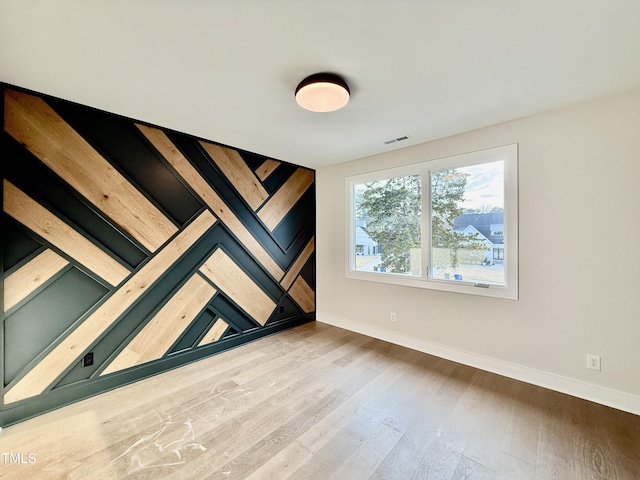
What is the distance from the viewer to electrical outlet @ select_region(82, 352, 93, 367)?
7.57 ft

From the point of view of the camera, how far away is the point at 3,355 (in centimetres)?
197

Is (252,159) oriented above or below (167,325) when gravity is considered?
above

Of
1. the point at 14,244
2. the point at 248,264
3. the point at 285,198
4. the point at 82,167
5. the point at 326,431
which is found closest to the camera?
the point at 326,431

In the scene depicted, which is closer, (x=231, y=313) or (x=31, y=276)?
(x=31, y=276)

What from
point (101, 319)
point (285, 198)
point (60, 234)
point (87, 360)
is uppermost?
point (285, 198)

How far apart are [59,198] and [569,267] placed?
4.54 m

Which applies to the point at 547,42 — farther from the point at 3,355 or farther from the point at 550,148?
the point at 3,355

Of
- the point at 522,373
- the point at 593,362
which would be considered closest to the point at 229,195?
the point at 522,373

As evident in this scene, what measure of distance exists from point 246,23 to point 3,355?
116 inches

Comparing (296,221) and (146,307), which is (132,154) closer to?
(146,307)

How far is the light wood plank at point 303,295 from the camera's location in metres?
4.20

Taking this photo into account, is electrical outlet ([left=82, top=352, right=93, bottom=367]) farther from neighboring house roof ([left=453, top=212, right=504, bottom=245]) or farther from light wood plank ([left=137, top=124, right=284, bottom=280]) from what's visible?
neighboring house roof ([left=453, top=212, right=504, bottom=245])

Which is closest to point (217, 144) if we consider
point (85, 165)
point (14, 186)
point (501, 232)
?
point (85, 165)

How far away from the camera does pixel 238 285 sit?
3441 mm
